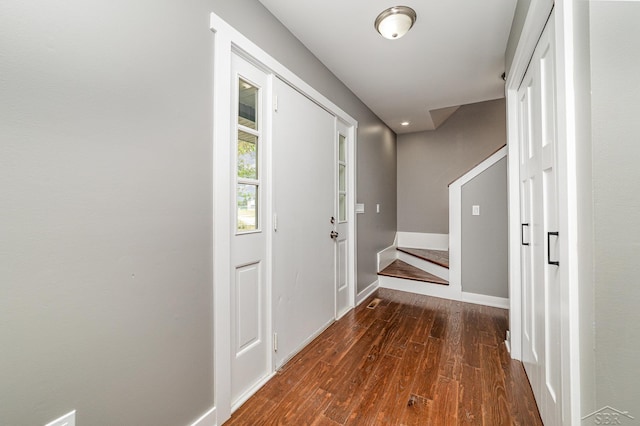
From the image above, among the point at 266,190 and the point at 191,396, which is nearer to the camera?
the point at 191,396

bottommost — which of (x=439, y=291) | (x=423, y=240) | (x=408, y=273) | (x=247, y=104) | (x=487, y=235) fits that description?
(x=439, y=291)

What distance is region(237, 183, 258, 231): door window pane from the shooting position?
5.26 ft

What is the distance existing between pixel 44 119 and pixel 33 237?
0.37 metres

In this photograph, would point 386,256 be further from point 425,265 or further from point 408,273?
point 425,265

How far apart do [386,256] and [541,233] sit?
9.09 ft

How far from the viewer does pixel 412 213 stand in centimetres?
474

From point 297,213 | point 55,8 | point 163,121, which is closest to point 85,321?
point 163,121

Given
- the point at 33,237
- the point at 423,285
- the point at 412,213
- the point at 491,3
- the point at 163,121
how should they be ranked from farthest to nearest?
the point at 412,213 → the point at 423,285 → the point at 491,3 → the point at 163,121 → the point at 33,237

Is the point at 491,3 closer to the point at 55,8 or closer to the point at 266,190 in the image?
the point at 266,190

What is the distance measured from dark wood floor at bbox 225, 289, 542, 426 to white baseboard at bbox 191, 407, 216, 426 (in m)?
0.12

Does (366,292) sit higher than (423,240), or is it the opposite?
(423,240)

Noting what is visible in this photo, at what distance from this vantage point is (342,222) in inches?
111

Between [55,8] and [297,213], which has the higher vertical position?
[55,8]

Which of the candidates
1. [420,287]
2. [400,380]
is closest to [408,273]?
[420,287]
